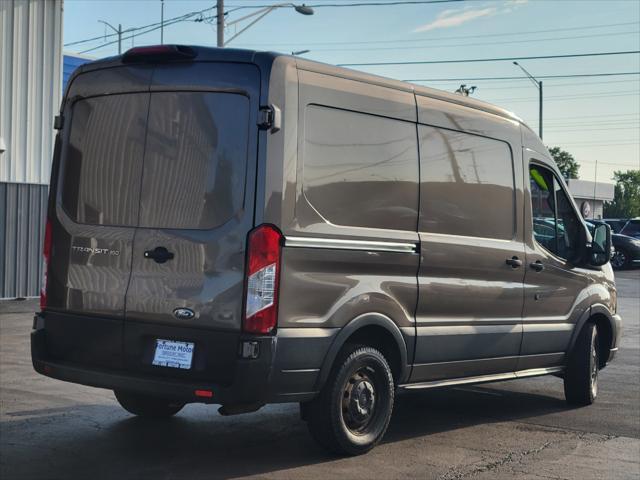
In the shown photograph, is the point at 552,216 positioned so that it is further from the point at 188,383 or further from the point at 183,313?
the point at 188,383

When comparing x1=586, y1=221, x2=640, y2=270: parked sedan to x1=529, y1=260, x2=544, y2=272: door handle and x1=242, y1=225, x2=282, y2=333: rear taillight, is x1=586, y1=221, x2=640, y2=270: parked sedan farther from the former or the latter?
x1=242, y1=225, x2=282, y2=333: rear taillight

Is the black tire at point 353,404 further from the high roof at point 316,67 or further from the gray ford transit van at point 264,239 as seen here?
the high roof at point 316,67

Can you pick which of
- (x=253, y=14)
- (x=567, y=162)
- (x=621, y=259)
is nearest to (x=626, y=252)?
(x=621, y=259)

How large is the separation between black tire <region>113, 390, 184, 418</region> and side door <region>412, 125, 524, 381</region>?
1.89 meters

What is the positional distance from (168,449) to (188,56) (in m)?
2.46

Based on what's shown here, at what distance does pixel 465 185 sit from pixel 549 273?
1.39m

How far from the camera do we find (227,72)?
567cm

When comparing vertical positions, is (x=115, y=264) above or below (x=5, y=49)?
below

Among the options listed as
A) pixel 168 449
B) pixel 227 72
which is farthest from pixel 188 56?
pixel 168 449

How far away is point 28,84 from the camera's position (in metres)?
17.9

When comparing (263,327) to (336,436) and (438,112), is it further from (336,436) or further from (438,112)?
(438,112)

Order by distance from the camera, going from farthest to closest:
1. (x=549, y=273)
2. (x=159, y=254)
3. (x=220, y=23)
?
(x=220, y=23) < (x=549, y=273) < (x=159, y=254)

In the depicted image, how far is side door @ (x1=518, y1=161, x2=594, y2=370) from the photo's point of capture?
766 centimetres

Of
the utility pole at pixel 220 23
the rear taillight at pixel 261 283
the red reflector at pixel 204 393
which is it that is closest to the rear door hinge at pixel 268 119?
the rear taillight at pixel 261 283
